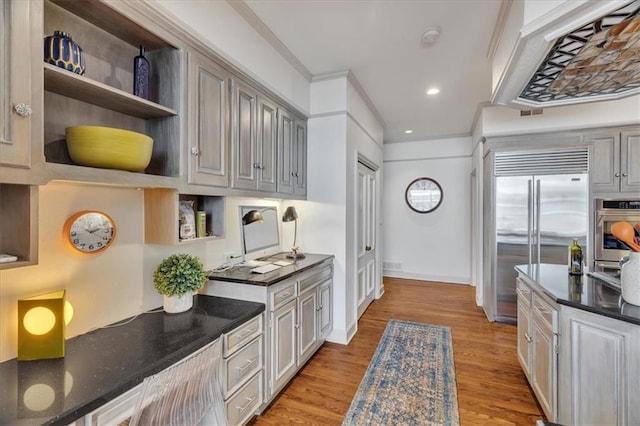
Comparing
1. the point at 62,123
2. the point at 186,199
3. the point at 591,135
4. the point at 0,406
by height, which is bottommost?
the point at 0,406

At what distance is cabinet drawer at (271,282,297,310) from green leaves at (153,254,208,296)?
0.56 m

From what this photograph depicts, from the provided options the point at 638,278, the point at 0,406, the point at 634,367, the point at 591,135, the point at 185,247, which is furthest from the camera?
the point at 591,135

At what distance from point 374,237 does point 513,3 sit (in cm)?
320

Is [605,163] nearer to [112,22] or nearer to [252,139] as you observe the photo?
[252,139]

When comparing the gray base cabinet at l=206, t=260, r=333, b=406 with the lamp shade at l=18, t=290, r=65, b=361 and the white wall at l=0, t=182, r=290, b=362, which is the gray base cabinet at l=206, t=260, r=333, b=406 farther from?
the lamp shade at l=18, t=290, r=65, b=361

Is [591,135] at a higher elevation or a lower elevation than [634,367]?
higher

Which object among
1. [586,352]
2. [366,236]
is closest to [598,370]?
[586,352]

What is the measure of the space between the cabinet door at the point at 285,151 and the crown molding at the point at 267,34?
51 centimetres

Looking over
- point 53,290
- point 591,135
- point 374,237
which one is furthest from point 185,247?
point 591,135

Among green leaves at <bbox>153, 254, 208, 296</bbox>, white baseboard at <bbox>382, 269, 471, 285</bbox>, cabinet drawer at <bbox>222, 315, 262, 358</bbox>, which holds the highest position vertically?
green leaves at <bbox>153, 254, 208, 296</bbox>

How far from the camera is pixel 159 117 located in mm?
1698

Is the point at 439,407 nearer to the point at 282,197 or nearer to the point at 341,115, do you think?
the point at 282,197

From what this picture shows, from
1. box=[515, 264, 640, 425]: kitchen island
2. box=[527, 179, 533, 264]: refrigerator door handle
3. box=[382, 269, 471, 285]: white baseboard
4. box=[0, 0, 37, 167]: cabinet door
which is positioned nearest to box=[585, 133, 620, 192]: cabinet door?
box=[527, 179, 533, 264]: refrigerator door handle

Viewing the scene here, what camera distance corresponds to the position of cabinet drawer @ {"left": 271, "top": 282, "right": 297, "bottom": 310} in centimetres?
209
